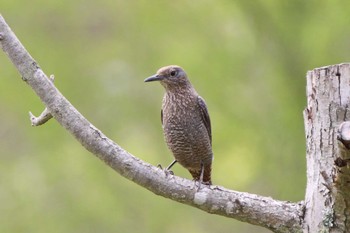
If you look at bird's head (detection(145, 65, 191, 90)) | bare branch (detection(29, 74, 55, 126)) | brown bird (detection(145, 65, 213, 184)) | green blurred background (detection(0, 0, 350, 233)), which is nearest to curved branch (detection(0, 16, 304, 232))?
bare branch (detection(29, 74, 55, 126))

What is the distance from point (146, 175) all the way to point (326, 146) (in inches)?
37.4

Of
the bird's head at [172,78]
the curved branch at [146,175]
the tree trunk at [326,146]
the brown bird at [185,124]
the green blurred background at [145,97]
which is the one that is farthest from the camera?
the green blurred background at [145,97]

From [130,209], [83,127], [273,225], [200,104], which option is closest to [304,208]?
[273,225]

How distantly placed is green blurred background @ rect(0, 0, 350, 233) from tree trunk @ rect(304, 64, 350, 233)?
4.19 metres

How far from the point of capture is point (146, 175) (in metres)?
4.40

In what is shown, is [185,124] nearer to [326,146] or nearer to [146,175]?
[146,175]

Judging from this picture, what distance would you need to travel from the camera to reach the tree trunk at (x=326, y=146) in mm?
4059

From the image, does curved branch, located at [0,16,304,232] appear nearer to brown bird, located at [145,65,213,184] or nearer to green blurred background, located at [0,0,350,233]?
brown bird, located at [145,65,213,184]

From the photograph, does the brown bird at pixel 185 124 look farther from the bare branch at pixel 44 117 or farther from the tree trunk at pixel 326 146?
the tree trunk at pixel 326 146

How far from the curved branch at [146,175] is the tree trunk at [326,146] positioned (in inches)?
5.8

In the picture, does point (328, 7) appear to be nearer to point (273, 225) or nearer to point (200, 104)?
point (200, 104)

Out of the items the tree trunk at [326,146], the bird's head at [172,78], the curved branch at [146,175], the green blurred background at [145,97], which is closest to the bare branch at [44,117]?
the curved branch at [146,175]

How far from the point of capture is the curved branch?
14.3 feet

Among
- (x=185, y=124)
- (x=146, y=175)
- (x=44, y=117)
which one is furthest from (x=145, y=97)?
(x=146, y=175)
